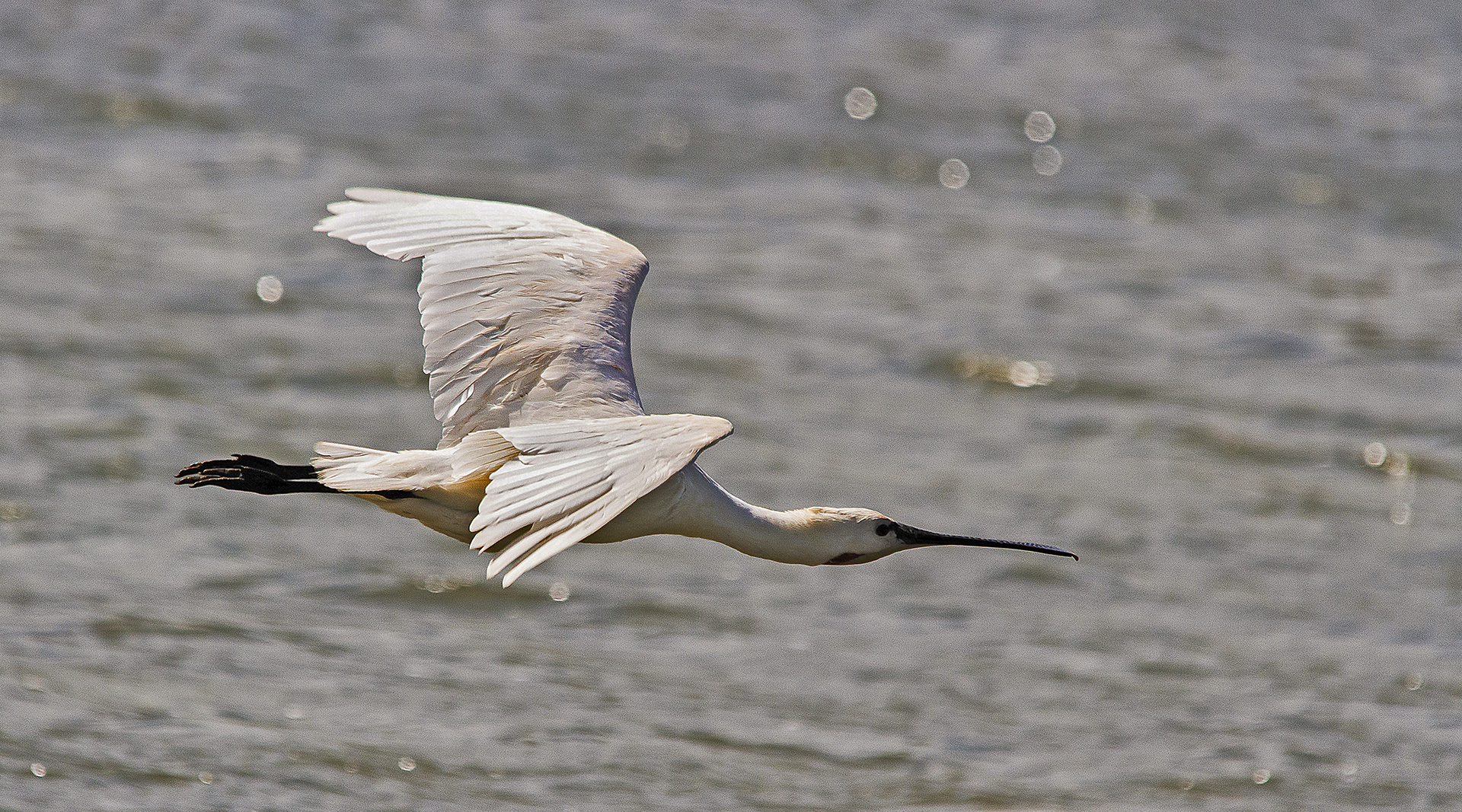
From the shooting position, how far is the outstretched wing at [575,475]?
6.89 meters

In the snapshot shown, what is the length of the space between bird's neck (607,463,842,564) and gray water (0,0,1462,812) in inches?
202

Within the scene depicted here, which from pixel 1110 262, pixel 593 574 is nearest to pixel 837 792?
pixel 593 574

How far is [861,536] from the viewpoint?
908cm

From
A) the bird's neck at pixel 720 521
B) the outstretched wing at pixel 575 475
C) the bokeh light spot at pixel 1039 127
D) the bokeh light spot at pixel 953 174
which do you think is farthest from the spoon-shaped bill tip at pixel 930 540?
the bokeh light spot at pixel 1039 127

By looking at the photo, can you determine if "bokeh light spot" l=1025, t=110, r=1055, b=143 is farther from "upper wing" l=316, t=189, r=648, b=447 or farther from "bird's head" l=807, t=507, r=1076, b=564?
"bird's head" l=807, t=507, r=1076, b=564

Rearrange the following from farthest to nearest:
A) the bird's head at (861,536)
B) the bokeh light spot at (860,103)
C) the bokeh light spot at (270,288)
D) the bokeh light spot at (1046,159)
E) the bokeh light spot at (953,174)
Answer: the bokeh light spot at (860,103), the bokeh light spot at (1046,159), the bokeh light spot at (953,174), the bokeh light spot at (270,288), the bird's head at (861,536)

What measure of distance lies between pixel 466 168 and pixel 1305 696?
10731 mm

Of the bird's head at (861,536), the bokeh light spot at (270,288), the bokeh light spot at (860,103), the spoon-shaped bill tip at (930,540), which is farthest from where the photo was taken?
the bokeh light spot at (860,103)

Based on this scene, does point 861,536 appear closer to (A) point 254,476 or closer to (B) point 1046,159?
(A) point 254,476

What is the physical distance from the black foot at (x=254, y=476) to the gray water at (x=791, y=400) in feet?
14.8

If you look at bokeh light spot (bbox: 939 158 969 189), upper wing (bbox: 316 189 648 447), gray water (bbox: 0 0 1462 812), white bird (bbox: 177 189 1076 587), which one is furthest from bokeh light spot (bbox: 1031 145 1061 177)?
white bird (bbox: 177 189 1076 587)

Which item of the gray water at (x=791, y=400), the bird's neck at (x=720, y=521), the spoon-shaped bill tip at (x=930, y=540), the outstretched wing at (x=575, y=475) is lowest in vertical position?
the gray water at (x=791, y=400)

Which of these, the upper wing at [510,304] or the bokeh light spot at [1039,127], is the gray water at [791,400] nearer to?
the bokeh light spot at [1039,127]

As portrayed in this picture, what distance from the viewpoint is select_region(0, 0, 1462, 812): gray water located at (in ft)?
47.6
